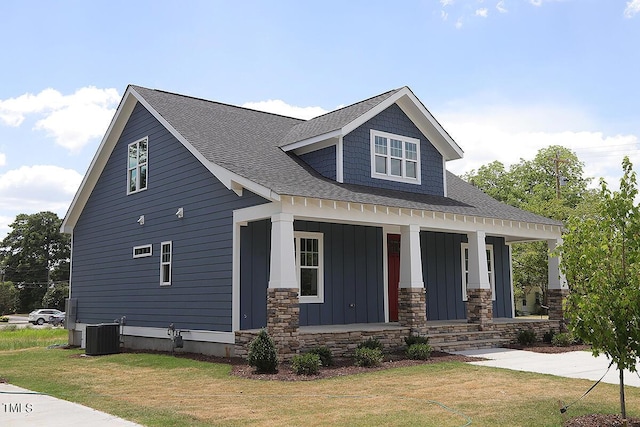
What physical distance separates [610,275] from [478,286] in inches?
370

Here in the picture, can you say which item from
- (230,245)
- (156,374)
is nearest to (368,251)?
(230,245)

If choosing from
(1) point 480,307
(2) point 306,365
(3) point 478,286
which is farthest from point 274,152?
(2) point 306,365

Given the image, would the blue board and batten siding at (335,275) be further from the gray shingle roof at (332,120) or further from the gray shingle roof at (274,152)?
the gray shingle roof at (332,120)

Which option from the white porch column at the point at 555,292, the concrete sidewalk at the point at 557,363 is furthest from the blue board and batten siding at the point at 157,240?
the white porch column at the point at 555,292

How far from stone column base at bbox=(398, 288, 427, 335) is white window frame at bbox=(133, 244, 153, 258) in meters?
7.27

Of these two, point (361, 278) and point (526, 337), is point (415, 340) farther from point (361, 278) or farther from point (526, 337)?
point (526, 337)

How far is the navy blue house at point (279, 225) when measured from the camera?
14.0 meters

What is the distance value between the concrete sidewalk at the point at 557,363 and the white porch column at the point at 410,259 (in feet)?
6.66

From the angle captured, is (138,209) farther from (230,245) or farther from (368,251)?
(368,251)

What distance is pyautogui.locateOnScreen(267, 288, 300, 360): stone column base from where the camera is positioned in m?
12.3

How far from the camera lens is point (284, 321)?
40.4ft

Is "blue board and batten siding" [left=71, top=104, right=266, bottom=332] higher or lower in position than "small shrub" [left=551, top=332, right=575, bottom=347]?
higher

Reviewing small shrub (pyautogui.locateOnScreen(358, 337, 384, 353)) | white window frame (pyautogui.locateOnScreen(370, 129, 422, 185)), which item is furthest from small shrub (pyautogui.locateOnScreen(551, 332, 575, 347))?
small shrub (pyautogui.locateOnScreen(358, 337, 384, 353))

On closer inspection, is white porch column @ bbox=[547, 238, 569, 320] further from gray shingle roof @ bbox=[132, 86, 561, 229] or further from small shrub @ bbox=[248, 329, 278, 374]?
small shrub @ bbox=[248, 329, 278, 374]
